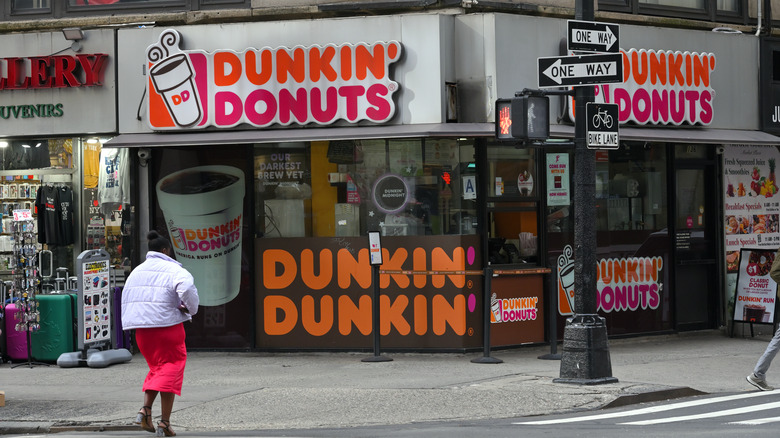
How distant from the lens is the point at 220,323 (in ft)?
54.7

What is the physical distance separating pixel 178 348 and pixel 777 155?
41.3 feet

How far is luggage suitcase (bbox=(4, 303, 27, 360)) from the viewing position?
15.9 m

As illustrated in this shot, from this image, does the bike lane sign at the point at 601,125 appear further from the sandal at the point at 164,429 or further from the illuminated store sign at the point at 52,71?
the illuminated store sign at the point at 52,71

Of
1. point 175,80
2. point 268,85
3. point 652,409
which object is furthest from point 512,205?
point 652,409

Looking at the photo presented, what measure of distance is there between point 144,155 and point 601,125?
7.12 m

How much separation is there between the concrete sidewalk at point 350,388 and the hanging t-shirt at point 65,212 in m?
2.17

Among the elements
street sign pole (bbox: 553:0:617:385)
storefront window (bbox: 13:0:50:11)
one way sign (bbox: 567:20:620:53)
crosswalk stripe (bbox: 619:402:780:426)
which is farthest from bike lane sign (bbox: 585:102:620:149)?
storefront window (bbox: 13:0:50:11)

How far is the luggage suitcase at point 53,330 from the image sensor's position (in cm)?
1573

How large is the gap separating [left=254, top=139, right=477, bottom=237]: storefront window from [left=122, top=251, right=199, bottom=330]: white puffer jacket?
5851 millimetres

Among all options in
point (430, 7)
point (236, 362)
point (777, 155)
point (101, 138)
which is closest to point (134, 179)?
point (101, 138)

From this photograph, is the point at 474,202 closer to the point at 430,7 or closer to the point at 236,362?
the point at 430,7

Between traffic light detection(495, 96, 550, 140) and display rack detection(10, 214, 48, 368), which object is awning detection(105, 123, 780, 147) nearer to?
display rack detection(10, 214, 48, 368)

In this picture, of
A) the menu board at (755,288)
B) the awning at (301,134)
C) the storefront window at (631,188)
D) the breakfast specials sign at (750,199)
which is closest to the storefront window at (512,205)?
the awning at (301,134)

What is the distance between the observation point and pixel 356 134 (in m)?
15.4
